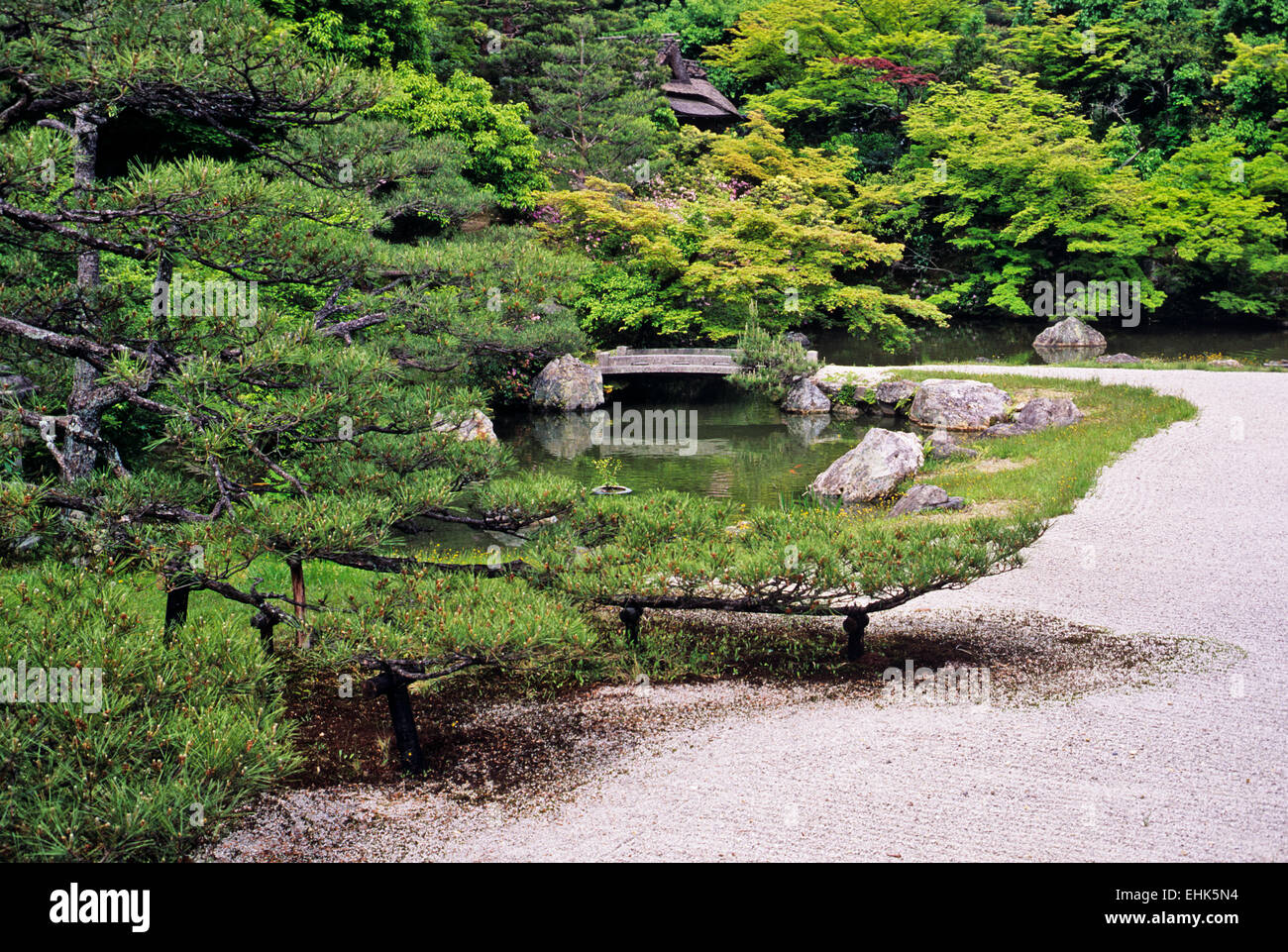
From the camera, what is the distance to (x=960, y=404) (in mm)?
16375

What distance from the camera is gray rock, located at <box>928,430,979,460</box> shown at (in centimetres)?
1368

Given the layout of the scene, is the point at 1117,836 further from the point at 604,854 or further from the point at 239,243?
the point at 239,243

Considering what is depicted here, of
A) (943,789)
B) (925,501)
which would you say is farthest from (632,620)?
(925,501)

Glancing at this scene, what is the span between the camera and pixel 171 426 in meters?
4.32

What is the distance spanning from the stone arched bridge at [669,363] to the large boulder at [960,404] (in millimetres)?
3700

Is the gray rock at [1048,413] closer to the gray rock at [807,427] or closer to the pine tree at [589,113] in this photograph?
the gray rock at [807,427]

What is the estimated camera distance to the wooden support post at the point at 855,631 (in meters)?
5.89

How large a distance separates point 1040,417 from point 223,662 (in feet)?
45.0

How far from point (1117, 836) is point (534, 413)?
16.2 m

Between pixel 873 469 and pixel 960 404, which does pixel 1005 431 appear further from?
pixel 873 469

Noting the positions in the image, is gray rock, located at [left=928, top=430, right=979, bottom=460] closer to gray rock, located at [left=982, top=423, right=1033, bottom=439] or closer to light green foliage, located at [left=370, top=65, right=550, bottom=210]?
gray rock, located at [left=982, top=423, right=1033, bottom=439]

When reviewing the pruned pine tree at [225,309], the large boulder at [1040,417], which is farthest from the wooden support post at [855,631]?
the large boulder at [1040,417]

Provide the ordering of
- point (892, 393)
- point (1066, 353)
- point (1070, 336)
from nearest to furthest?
1. point (892, 393)
2. point (1066, 353)
3. point (1070, 336)

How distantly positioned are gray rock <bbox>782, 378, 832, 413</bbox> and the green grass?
40.1 ft
